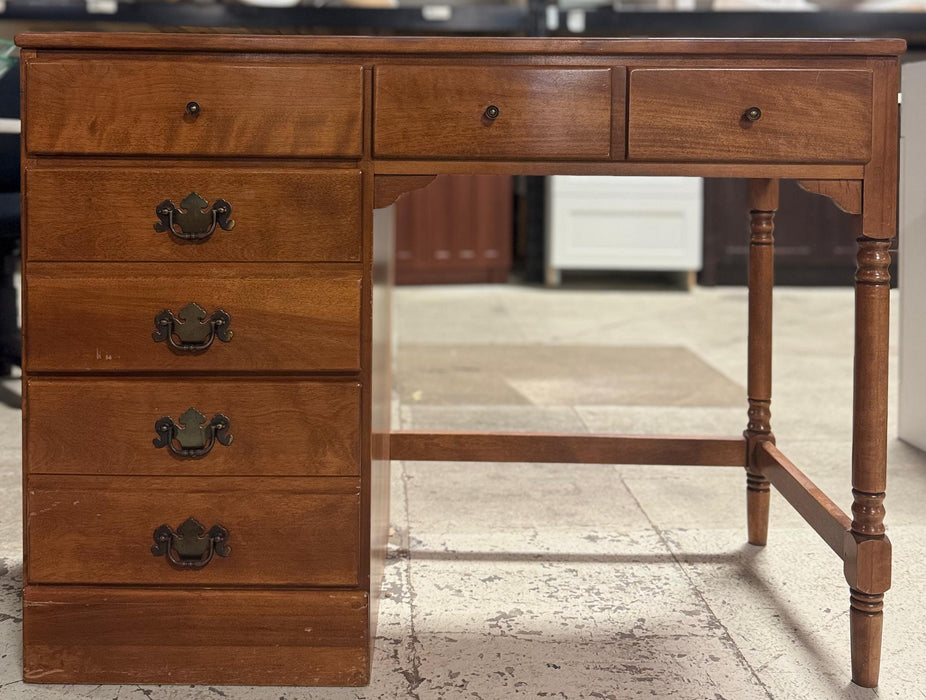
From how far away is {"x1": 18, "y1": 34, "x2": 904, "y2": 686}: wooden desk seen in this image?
4.21ft

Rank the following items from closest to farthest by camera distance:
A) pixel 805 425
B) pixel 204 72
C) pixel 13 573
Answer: pixel 204 72 < pixel 13 573 < pixel 805 425

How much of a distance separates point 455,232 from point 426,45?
15.1ft

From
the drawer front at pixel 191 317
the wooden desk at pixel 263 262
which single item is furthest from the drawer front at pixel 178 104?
the drawer front at pixel 191 317

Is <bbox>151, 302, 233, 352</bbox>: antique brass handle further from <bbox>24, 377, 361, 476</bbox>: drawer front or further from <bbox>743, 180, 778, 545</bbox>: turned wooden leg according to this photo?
<bbox>743, 180, 778, 545</bbox>: turned wooden leg

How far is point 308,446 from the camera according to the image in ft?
4.34

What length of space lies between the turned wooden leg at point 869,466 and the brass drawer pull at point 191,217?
2.51ft

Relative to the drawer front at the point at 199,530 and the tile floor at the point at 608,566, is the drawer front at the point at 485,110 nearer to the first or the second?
the drawer front at the point at 199,530

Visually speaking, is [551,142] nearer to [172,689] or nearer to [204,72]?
[204,72]

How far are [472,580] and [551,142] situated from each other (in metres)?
0.70

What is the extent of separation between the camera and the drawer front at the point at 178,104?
128 centimetres

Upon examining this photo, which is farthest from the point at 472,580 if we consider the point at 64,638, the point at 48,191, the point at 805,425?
the point at 805,425

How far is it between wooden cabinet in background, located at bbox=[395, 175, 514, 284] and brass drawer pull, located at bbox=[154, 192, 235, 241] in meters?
4.46

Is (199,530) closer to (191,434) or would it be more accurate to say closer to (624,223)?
(191,434)

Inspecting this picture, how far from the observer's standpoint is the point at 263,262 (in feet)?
4.28
